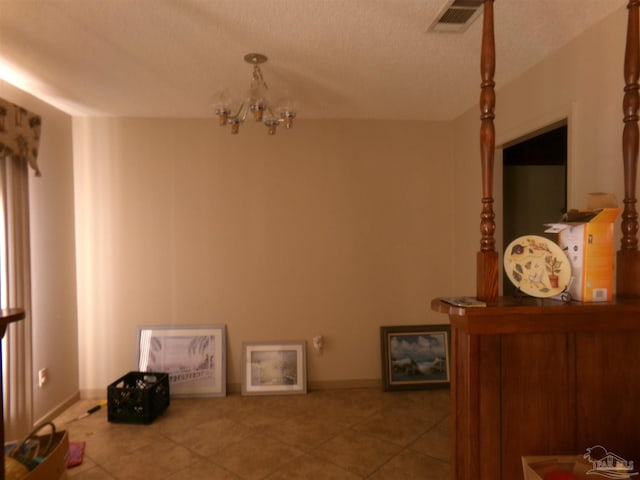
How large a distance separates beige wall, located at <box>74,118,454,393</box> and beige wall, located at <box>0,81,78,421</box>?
0.12 meters

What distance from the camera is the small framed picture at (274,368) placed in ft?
11.0

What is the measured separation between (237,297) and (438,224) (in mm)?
2016

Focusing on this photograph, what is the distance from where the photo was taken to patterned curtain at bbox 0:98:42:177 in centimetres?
229

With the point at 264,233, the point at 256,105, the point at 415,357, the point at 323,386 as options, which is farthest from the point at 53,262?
the point at 415,357

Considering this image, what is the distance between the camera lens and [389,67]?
2404 millimetres

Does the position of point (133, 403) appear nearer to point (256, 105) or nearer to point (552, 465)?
point (256, 105)

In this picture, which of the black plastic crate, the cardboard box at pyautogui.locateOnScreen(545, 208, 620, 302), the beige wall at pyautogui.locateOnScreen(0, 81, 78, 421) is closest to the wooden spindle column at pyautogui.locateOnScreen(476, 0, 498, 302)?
the cardboard box at pyautogui.locateOnScreen(545, 208, 620, 302)

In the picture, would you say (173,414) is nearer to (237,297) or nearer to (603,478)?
(237,297)

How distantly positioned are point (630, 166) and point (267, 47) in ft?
6.06

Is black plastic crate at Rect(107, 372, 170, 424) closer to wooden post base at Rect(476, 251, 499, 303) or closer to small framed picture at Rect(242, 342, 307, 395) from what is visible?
small framed picture at Rect(242, 342, 307, 395)

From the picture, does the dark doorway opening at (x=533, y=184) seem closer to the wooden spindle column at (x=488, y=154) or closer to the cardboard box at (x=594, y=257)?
the cardboard box at (x=594, y=257)

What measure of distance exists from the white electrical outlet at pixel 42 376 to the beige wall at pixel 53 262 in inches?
1.2

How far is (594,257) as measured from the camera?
1.27 meters

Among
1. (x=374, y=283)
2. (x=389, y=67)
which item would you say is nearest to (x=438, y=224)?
(x=374, y=283)
